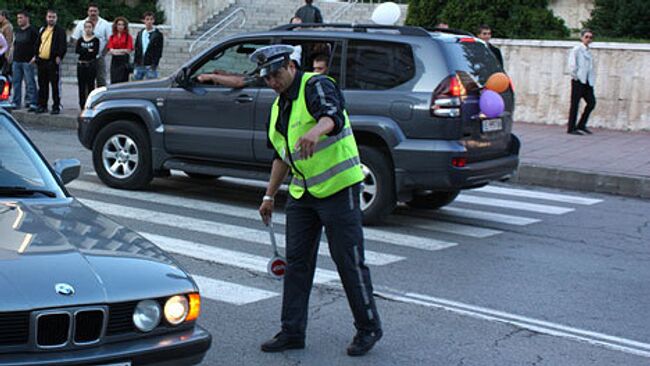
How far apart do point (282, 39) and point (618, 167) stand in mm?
5670

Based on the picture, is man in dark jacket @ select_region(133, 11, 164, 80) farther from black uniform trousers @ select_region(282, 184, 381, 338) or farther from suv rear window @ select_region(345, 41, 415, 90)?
black uniform trousers @ select_region(282, 184, 381, 338)

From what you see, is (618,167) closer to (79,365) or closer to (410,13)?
(410,13)

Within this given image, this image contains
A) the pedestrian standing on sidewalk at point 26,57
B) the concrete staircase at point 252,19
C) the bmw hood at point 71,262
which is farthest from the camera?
the concrete staircase at point 252,19

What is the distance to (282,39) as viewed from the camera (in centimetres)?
1111

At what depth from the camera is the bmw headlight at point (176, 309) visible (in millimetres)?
4805

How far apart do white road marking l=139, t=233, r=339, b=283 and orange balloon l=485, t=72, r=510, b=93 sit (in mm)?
3020

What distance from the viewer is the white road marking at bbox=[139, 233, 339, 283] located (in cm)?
840

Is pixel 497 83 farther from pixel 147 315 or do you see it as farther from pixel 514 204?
pixel 147 315

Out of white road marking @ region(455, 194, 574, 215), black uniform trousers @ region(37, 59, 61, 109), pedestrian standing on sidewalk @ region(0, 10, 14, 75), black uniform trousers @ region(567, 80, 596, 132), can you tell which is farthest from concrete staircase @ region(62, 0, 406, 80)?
white road marking @ region(455, 194, 574, 215)

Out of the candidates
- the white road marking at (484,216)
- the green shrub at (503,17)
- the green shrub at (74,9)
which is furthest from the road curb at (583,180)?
the green shrub at (74,9)

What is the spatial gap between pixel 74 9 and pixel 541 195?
20805 millimetres

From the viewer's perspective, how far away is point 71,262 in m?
4.70

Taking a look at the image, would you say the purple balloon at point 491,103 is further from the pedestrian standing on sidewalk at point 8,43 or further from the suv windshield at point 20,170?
the pedestrian standing on sidewalk at point 8,43

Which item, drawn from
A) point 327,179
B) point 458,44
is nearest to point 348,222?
point 327,179
